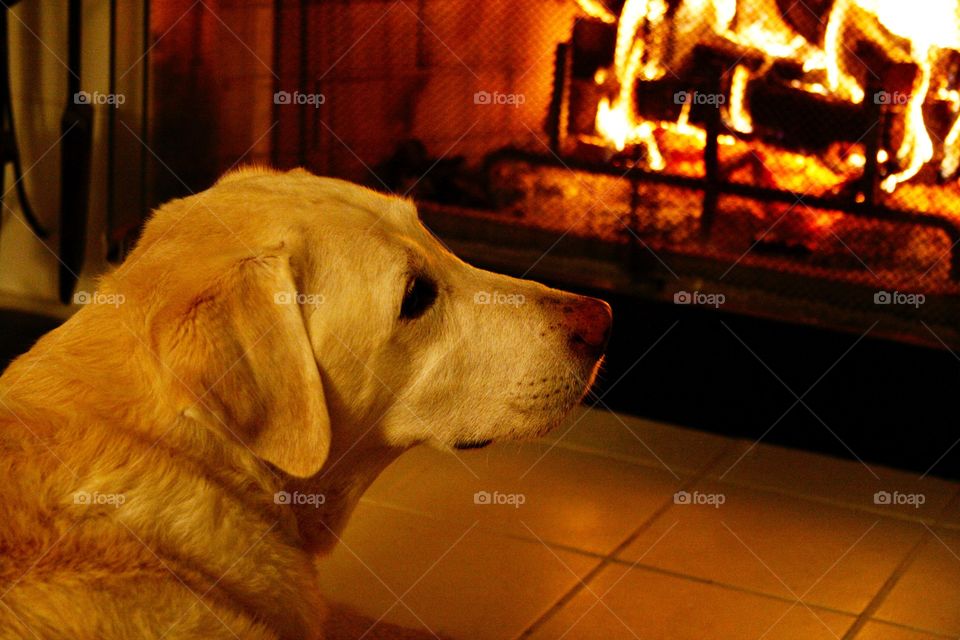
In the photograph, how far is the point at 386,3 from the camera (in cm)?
419

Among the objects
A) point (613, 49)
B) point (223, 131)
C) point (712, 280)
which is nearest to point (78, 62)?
point (223, 131)

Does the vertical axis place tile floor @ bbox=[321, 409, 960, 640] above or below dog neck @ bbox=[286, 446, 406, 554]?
below

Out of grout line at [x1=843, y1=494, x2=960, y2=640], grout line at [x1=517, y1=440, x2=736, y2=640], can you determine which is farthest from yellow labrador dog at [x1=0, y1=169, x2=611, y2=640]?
grout line at [x1=843, y1=494, x2=960, y2=640]

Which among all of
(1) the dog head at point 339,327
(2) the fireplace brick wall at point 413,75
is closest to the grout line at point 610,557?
(1) the dog head at point 339,327

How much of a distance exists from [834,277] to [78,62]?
2.89 meters

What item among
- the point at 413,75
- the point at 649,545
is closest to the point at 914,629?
the point at 649,545

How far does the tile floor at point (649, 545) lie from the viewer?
2783mm

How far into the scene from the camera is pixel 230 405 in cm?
170

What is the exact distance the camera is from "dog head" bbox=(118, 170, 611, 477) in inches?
67.7

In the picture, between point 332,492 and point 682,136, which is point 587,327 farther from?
point 682,136

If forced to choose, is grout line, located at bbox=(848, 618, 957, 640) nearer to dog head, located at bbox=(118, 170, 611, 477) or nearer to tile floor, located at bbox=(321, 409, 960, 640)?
tile floor, located at bbox=(321, 409, 960, 640)

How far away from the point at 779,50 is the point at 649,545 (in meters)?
1.70

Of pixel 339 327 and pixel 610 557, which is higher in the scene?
→ pixel 339 327

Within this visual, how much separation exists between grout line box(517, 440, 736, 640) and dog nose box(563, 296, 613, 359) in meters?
0.86
